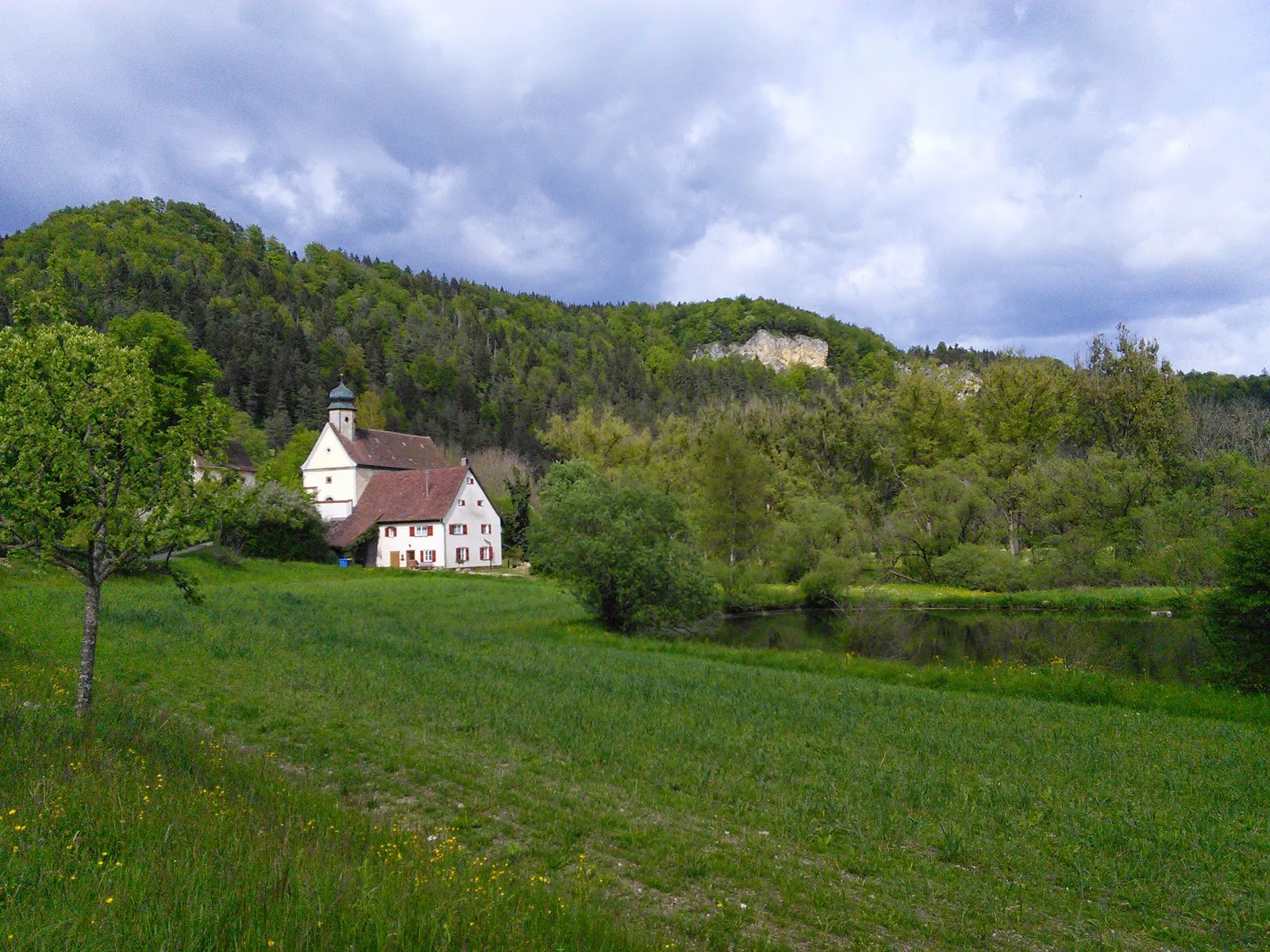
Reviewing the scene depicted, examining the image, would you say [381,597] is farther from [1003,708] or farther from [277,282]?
[277,282]

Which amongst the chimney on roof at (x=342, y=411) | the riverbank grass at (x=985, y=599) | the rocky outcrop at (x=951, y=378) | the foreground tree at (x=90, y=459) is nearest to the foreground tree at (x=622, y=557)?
the riverbank grass at (x=985, y=599)

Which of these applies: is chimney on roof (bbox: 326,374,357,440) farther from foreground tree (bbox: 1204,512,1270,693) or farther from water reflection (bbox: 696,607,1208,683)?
foreground tree (bbox: 1204,512,1270,693)

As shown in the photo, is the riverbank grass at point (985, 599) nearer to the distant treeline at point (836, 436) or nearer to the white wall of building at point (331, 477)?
the distant treeline at point (836, 436)

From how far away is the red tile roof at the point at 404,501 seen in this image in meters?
60.5

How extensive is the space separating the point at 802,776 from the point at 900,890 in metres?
3.56

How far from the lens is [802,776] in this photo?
10.4 metres

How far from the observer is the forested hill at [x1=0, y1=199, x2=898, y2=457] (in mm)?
106000

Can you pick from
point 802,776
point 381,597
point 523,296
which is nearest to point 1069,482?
point 381,597

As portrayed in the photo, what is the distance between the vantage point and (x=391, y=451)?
74562mm

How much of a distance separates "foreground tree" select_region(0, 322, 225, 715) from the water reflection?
78.1ft

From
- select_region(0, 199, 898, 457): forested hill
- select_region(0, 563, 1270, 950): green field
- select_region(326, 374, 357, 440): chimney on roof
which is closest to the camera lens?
select_region(0, 563, 1270, 950): green field

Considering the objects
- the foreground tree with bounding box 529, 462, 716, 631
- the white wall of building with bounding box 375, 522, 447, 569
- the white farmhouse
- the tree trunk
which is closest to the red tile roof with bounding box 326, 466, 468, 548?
the white farmhouse

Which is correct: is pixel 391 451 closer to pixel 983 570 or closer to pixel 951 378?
pixel 951 378

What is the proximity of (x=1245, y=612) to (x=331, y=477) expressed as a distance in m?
66.4
